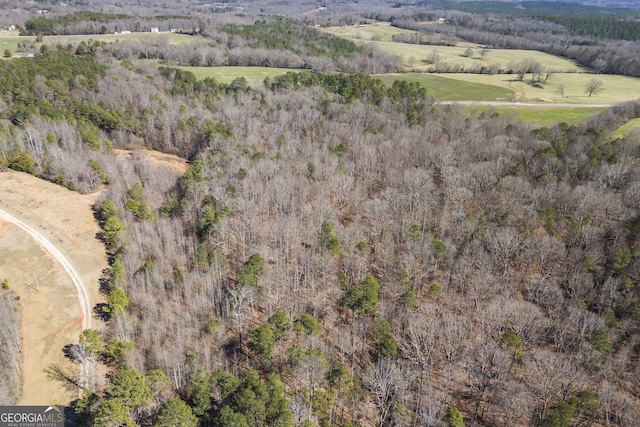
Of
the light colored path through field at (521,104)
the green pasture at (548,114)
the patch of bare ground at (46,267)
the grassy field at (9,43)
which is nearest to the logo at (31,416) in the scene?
the patch of bare ground at (46,267)

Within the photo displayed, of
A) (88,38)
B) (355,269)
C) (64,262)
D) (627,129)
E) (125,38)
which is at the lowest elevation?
(64,262)

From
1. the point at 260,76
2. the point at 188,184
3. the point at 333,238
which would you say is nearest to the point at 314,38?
the point at 260,76

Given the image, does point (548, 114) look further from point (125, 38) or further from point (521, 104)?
point (125, 38)

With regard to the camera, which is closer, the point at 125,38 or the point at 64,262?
the point at 64,262

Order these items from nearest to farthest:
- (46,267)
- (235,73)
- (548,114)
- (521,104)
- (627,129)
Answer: (46,267), (627,129), (548,114), (521,104), (235,73)

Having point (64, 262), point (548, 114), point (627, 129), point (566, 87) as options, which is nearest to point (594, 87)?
point (566, 87)

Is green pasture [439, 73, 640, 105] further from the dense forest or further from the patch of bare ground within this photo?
the patch of bare ground
